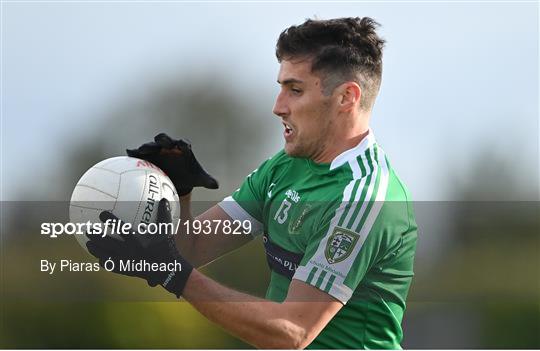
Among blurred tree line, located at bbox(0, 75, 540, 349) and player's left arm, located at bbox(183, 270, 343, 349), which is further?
blurred tree line, located at bbox(0, 75, 540, 349)

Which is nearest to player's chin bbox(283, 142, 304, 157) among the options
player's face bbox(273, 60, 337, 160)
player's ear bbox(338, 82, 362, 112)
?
player's face bbox(273, 60, 337, 160)

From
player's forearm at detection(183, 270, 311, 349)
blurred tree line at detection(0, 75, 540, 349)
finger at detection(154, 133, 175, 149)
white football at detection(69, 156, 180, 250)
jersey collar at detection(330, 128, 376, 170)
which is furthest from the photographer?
blurred tree line at detection(0, 75, 540, 349)

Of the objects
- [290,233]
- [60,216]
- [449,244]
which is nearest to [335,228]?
[290,233]

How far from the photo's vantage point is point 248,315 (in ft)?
18.9

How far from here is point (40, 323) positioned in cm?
1318

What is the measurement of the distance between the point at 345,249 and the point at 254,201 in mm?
1261

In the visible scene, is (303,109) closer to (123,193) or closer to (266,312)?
(123,193)

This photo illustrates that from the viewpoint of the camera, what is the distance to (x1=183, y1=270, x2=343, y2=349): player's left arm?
225 inches


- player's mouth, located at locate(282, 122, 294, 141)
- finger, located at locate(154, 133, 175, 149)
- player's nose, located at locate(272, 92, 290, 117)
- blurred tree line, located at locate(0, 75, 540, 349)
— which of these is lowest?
blurred tree line, located at locate(0, 75, 540, 349)

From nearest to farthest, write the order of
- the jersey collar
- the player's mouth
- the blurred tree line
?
the jersey collar → the player's mouth → the blurred tree line

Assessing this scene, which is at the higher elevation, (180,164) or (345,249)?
(180,164)

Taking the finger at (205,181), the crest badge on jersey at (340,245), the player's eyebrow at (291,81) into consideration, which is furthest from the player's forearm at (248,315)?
the player's eyebrow at (291,81)

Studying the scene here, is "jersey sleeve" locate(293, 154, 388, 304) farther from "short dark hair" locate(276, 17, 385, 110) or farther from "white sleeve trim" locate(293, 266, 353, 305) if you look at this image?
"short dark hair" locate(276, 17, 385, 110)

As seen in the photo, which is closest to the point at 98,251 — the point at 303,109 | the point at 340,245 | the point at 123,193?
the point at 123,193
